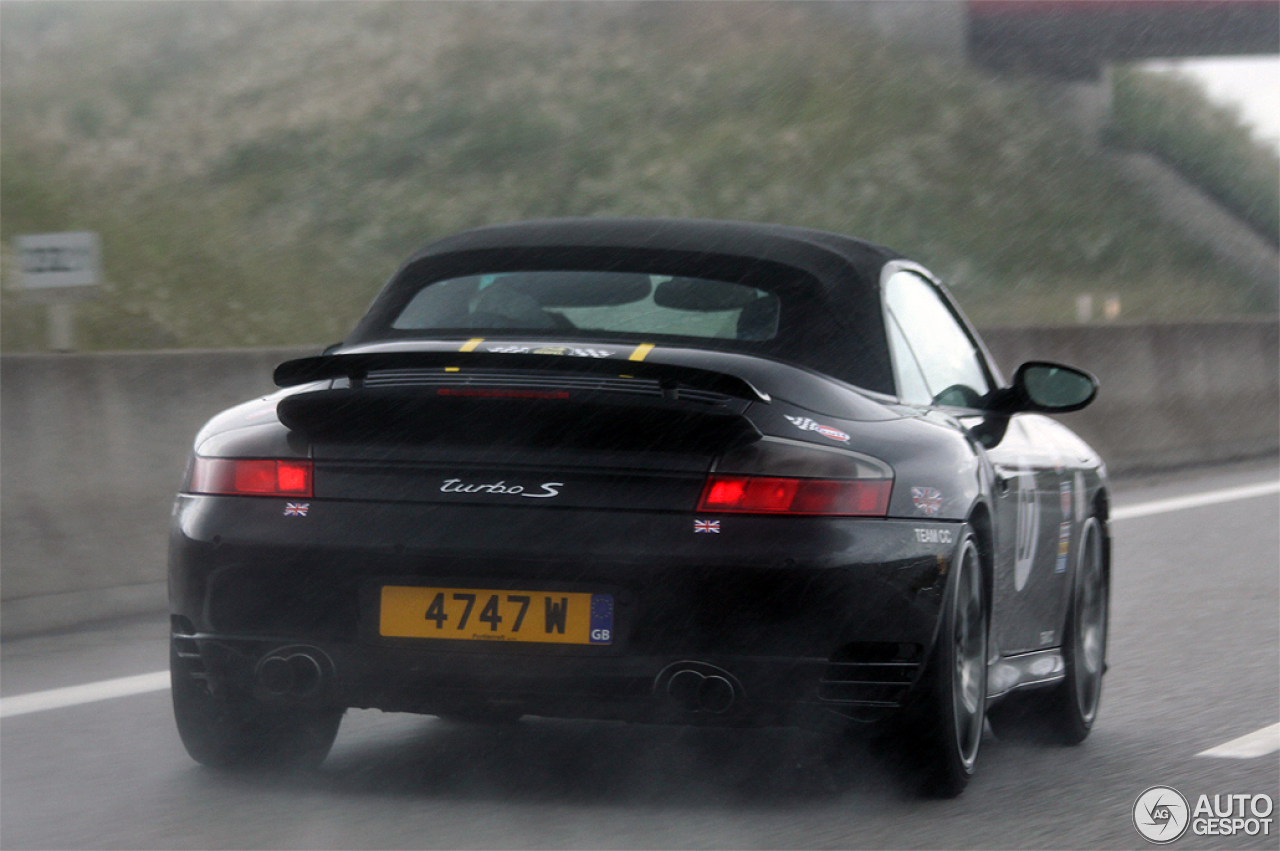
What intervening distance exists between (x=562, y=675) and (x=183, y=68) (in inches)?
2003

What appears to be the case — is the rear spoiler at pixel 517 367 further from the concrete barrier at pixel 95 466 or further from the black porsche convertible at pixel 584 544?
the concrete barrier at pixel 95 466

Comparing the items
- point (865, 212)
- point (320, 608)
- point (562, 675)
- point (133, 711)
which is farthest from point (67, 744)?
point (865, 212)

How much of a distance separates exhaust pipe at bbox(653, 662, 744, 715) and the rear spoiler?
65 centimetres

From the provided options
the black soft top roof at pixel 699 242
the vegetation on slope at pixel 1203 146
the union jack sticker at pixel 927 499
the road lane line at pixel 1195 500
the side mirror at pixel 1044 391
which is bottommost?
the vegetation on slope at pixel 1203 146

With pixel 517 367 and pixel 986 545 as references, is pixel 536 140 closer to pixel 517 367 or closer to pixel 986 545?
pixel 986 545

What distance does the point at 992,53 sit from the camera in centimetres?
5556

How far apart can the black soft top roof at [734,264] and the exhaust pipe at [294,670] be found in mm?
1142

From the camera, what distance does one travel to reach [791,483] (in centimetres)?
499

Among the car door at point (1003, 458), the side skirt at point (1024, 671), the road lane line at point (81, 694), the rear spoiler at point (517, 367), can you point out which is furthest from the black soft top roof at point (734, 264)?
the road lane line at point (81, 694)

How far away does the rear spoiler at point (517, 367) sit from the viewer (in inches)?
198

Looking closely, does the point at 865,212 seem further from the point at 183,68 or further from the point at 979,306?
the point at 183,68

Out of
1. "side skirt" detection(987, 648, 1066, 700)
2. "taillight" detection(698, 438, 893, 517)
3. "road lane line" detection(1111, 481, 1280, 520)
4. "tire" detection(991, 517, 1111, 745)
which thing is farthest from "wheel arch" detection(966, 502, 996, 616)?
"road lane line" detection(1111, 481, 1280, 520)

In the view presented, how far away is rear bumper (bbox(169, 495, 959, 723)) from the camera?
4.91 meters

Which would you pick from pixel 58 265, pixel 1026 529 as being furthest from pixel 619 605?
pixel 58 265
